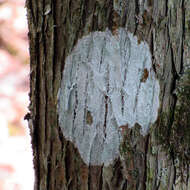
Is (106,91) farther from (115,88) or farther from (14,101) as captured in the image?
(14,101)

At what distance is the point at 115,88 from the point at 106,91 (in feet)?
0.09

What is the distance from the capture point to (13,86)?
4.73 metres

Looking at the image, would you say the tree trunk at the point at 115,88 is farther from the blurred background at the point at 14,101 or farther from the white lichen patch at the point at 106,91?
the blurred background at the point at 14,101

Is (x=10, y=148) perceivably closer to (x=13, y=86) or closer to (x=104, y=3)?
(x=13, y=86)

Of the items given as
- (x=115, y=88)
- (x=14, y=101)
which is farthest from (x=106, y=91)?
(x=14, y=101)

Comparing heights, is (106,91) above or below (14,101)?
below

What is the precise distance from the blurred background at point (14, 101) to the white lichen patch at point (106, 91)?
2367 millimetres

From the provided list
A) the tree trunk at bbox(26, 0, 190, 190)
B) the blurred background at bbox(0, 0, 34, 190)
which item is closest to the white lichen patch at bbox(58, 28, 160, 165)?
the tree trunk at bbox(26, 0, 190, 190)

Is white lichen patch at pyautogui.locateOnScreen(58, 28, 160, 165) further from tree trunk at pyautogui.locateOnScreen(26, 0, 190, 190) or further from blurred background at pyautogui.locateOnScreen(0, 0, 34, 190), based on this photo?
blurred background at pyautogui.locateOnScreen(0, 0, 34, 190)

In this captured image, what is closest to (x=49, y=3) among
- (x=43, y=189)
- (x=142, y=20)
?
(x=142, y=20)

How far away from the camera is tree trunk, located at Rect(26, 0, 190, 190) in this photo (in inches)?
37.6

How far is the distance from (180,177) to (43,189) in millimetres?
479

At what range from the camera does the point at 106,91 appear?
3.23 feet

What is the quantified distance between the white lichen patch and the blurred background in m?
2.37
